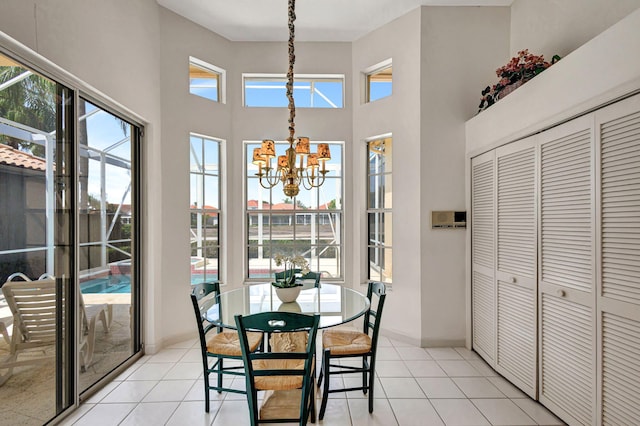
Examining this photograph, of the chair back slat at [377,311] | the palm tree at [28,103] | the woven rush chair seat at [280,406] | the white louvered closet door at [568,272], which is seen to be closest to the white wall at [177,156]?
the palm tree at [28,103]

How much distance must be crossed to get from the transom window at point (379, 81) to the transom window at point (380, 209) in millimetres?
585

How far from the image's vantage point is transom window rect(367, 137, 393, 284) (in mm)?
4020

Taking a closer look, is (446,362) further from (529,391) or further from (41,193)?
(41,193)

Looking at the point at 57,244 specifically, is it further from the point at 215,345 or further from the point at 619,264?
the point at 619,264

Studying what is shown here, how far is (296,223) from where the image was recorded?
4406 mm

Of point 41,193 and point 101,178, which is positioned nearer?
point 41,193

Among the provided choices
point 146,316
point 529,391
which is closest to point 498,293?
point 529,391

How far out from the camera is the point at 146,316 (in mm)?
3434

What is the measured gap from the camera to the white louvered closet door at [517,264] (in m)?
2.55

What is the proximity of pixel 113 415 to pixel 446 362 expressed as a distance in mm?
2911

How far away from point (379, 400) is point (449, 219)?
1.97 m

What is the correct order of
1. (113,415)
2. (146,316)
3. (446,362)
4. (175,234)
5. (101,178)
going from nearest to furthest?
(113,415)
(101,178)
(446,362)
(146,316)
(175,234)

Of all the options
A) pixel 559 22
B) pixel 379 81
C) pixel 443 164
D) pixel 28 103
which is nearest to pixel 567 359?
pixel 443 164

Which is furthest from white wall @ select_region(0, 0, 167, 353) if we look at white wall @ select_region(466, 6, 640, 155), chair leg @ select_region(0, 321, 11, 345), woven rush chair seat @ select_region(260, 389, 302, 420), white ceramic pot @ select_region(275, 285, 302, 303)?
white wall @ select_region(466, 6, 640, 155)
